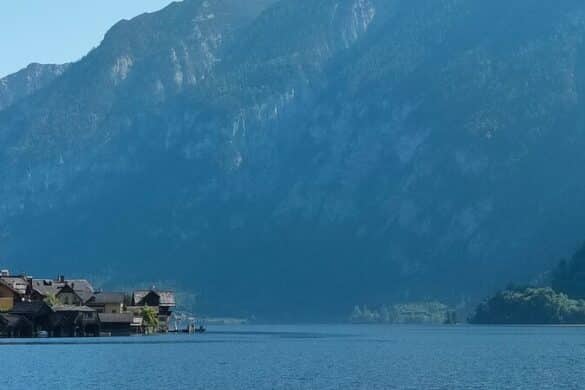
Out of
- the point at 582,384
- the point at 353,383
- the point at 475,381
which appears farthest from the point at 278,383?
the point at 582,384

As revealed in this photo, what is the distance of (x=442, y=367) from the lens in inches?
5999

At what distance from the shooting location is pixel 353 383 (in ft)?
433

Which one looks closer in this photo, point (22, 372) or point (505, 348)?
point (22, 372)

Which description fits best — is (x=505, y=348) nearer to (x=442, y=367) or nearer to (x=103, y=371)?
(x=442, y=367)

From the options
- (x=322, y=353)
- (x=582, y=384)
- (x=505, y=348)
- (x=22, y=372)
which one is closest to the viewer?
(x=582, y=384)

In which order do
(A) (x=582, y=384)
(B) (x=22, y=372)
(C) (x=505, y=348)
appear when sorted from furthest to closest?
(C) (x=505, y=348)
(B) (x=22, y=372)
(A) (x=582, y=384)

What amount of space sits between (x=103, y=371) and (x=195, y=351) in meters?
44.0

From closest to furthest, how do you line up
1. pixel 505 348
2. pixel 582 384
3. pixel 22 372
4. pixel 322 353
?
pixel 582 384 → pixel 22 372 → pixel 322 353 → pixel 505 348

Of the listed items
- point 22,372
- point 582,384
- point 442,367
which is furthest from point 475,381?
point 22,372

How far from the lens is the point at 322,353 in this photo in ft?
605

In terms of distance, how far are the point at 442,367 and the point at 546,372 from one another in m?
11.2

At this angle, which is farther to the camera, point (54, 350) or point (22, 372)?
point (54, 350)

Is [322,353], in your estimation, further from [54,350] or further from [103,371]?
[103,371]

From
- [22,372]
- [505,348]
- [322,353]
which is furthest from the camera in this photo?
[505,348]
